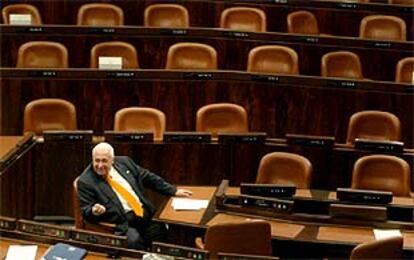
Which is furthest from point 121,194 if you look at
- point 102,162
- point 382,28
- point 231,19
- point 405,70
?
point 382,28

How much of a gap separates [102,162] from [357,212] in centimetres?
167

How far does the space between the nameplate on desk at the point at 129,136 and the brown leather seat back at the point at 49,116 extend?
60 cm

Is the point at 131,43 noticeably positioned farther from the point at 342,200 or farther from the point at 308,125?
the point at 342,200

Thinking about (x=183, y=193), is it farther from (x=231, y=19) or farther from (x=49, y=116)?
(x=231, y=19)

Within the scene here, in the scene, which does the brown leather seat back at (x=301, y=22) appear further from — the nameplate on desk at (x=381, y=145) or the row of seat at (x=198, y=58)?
the nameplate on desk at (x=381, y=145)

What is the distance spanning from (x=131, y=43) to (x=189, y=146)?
2.16 m

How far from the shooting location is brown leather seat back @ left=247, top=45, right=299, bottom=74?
324 inches

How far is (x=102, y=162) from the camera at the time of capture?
6.01m

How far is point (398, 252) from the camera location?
→ 502 centimetres

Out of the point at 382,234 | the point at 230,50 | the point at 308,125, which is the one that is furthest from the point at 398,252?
the point at 230,50

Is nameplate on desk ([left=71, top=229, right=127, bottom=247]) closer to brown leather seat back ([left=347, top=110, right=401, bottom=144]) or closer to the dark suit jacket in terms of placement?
the dark suit jacket

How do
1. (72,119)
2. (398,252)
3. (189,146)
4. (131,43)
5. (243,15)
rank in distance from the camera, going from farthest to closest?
(243,15), (131,43), (72,119), (189,146), (398,252)

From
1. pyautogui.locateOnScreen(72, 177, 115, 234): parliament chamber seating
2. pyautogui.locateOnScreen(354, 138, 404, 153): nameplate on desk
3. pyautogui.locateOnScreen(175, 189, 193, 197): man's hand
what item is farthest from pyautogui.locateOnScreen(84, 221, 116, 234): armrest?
pyautogui.locateOnScreen(354, 138, 404, 153): nameplate on desk

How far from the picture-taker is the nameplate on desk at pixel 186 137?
261 inches
